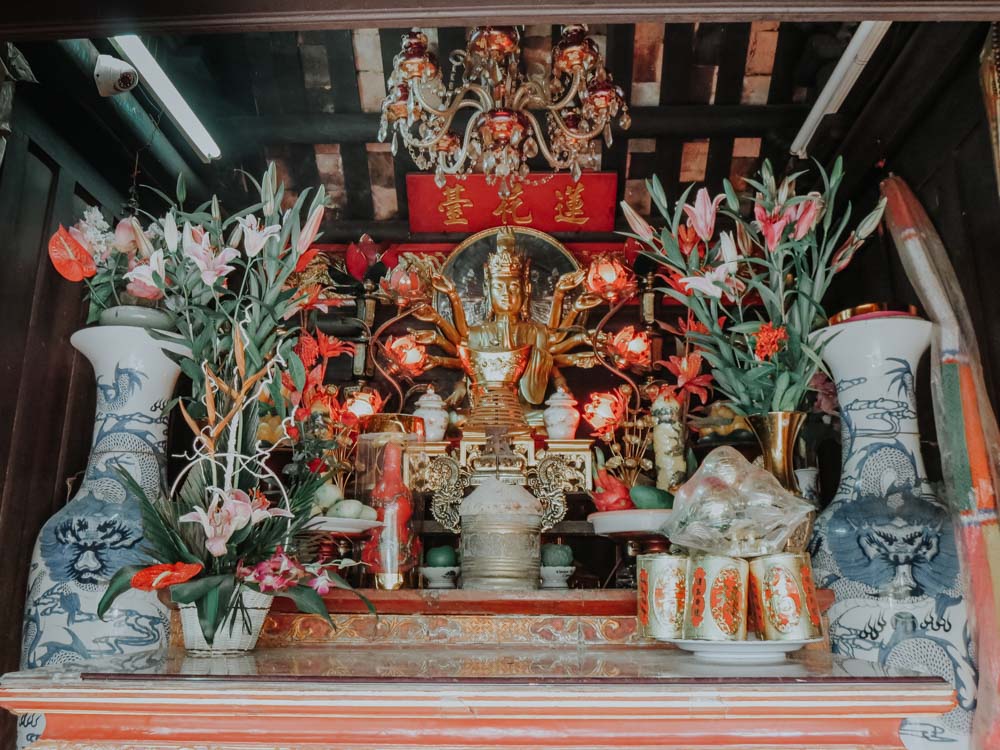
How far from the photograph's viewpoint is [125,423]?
204cm

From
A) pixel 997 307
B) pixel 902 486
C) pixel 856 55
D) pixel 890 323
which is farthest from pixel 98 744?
pixel 856 55

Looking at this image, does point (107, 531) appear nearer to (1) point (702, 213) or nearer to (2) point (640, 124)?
(1) point (702, 213)

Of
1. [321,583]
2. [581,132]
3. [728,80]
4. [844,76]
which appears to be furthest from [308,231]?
[728,80]

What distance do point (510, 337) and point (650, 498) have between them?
157 centimetres

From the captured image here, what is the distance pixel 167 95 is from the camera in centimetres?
288

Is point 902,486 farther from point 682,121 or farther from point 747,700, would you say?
point 682,121

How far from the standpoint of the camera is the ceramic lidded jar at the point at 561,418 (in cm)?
327

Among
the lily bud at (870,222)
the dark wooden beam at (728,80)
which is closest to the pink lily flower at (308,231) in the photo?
the lily bud at (870,222)

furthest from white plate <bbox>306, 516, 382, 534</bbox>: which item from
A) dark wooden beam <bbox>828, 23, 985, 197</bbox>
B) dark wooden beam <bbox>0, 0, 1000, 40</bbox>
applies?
dark wooden beam <bbox>828, 23, 985, 197</bbox>

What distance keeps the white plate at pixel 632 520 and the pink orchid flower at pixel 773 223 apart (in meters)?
0.72

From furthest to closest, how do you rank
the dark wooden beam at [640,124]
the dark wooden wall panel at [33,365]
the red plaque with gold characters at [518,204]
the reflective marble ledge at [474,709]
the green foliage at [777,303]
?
the red plaque with gold characters at [518,204] < the dark wooden beam at [640,124] < the dark wooden wall panel at [33,365] < the green foliage at [777,303] < the reflective marble ledge at [474,709]

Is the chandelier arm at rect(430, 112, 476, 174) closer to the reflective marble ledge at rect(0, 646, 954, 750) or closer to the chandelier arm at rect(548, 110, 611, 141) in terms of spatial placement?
the chandelier arm at rect(548, 110, 611, 141)

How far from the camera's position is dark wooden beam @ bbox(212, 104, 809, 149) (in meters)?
3.43

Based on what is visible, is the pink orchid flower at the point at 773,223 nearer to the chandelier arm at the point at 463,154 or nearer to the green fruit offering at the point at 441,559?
the chandelier arm at the point at 463,154
